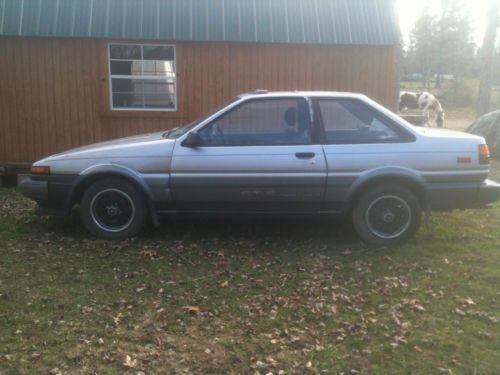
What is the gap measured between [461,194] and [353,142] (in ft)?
4.28

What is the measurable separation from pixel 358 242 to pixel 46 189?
3.54 metres

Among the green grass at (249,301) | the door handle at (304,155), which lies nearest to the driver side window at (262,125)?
the door handle at (304,155)

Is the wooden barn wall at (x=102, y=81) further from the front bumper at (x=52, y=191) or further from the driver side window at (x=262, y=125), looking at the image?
the driver side window at (x=262, y=125)

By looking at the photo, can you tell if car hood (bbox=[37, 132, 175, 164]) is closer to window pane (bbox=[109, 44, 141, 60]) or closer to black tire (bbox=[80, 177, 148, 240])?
black tire (bbox=[80, 177, 148, 240])

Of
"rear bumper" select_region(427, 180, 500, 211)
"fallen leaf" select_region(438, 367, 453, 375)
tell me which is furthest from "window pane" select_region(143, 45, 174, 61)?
"fallen leaf" select_region(438, 367, 453, 375)

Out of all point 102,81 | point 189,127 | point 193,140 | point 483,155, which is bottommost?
point 483,155

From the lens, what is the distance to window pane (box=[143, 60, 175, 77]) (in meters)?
9.93

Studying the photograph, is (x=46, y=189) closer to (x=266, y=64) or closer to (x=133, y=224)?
(x=133, y=224)

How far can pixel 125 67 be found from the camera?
9922 mm

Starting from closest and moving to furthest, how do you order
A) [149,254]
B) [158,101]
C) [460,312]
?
1. [460,312]
2. [149,254]
3. [158,101]

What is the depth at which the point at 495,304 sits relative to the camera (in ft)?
15.1

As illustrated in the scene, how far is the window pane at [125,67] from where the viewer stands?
9898mm

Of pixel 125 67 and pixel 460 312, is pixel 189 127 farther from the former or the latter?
pixel 125 67

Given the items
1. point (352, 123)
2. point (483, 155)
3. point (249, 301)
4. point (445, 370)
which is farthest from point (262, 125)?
point (445, 370)
